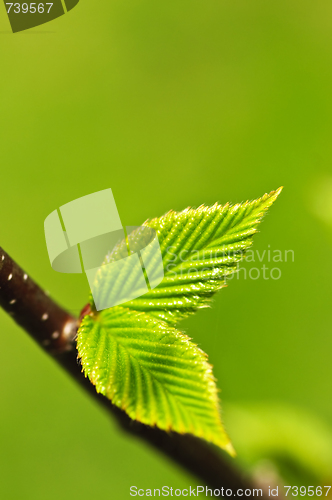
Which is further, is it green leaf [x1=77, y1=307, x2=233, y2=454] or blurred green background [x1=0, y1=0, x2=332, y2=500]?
blurred green background [x1=0, y1=0, x2=332, y2=500]

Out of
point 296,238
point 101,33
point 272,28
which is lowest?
point 296,238

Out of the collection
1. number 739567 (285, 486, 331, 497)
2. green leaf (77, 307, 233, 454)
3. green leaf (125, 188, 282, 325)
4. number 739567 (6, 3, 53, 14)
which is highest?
number 739567 (6, 3, 53, 14)

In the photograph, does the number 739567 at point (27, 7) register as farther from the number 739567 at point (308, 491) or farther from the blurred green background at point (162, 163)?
the number 739567 at point (308, 491)

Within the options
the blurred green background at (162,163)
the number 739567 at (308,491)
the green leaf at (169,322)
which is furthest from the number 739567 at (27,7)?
the number 739567 at (308,491)

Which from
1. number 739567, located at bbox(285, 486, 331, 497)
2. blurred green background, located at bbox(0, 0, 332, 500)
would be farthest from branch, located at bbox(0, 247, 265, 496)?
blurred green background, located at bbox(0, 0, 332, 500)

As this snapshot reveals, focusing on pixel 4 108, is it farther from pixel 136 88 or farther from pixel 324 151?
pixel 324 151

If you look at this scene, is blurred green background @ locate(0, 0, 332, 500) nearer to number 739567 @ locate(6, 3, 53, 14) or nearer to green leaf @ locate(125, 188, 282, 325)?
number 739567 @ locate(6, 3, 53, 14)

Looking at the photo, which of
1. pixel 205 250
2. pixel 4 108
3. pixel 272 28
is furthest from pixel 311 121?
pixel 205 250
